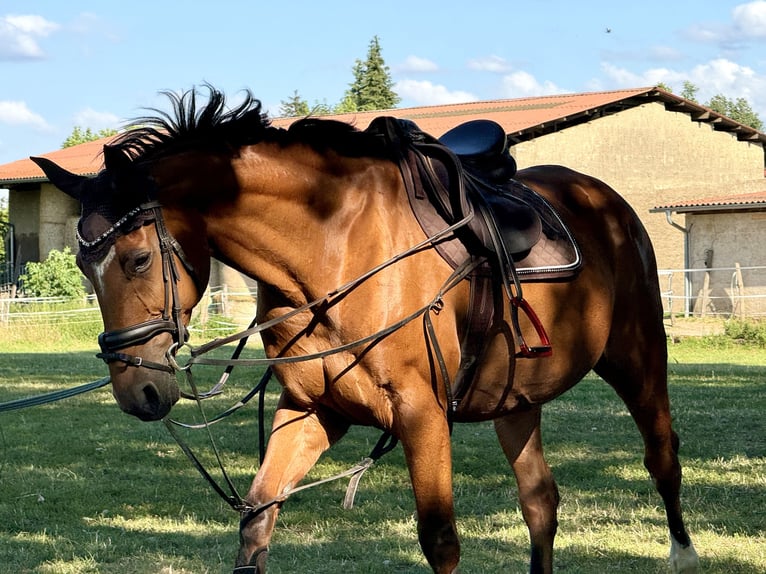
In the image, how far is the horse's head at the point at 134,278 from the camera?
3799mm

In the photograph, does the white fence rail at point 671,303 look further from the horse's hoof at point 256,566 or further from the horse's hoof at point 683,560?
the horse's hoof at point 256,566

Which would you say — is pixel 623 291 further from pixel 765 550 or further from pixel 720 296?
pixel 720 296

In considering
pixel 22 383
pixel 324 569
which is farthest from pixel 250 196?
pixel 22 383

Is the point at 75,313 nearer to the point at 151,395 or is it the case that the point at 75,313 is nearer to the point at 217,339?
the point at 217,339

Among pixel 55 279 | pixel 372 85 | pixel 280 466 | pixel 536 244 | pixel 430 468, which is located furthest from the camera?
pixel 372 85

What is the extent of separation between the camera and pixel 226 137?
4129 mm

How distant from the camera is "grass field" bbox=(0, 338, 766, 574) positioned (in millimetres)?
5805

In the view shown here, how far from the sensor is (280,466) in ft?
14.0

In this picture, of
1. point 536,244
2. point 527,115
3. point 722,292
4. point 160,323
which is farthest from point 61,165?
point 160,323

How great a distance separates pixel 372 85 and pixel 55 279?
161 feet

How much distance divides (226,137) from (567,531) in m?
3.48

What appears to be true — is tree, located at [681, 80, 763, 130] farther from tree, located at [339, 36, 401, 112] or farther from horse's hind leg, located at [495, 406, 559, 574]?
horse's hind leg, located at [495, 406, 559, 574]

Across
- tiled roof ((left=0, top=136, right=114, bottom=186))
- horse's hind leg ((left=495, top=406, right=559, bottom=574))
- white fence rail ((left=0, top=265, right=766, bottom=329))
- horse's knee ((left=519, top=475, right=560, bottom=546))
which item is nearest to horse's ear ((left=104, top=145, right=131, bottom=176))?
horse's hind leg ((left=495, top=406, right=559, bottom=574))

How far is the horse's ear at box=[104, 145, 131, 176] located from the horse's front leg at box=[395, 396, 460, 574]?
1382mm
